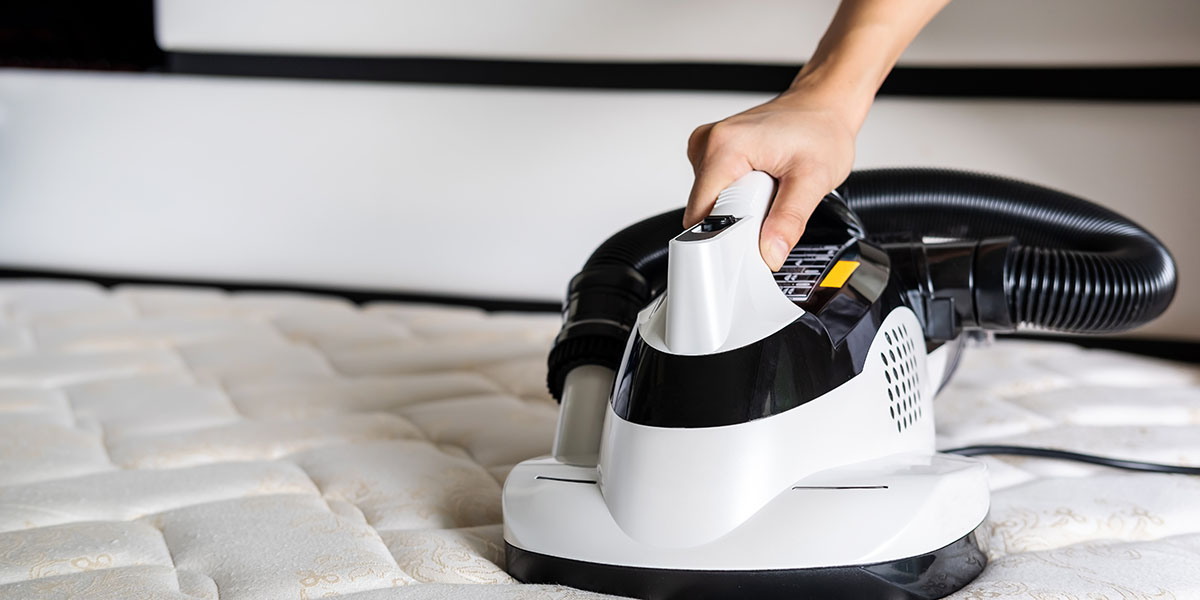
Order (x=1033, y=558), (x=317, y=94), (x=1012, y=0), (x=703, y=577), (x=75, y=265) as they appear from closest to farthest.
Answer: (x=703, y=577), (x=1033, y=558), (x=1012, y=0), (x=317, y=94), (x=75, y=265)

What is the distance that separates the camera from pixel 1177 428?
1.08m

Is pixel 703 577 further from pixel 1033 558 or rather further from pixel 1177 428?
pixel 1177 428

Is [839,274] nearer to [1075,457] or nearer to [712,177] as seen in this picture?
[712,177]

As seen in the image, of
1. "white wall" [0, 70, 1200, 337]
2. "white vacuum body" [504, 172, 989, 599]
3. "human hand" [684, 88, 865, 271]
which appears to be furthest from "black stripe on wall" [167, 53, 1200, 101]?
"white vacuum body" [504, 172, 989, 599]

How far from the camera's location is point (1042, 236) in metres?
1.09

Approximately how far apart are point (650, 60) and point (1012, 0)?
2.04ft

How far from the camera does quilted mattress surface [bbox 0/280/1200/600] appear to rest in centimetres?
68

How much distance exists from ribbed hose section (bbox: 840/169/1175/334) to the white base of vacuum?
0.94ft

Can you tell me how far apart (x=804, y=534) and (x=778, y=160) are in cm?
26

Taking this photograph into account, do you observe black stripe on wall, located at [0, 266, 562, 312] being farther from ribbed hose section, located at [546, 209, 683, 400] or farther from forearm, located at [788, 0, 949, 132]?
forearm, located at [788, 0, 949, 132]

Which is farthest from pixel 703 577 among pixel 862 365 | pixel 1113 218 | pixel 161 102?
pixel 161 102

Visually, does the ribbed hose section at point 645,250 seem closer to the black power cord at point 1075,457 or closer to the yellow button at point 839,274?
the yellow button at point 839,274

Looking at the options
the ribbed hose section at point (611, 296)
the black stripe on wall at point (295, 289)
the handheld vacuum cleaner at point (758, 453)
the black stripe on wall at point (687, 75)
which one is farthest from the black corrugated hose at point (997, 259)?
the black stripe on wall at point (295, 289)

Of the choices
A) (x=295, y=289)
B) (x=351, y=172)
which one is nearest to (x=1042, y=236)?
(x=351, y=172)
